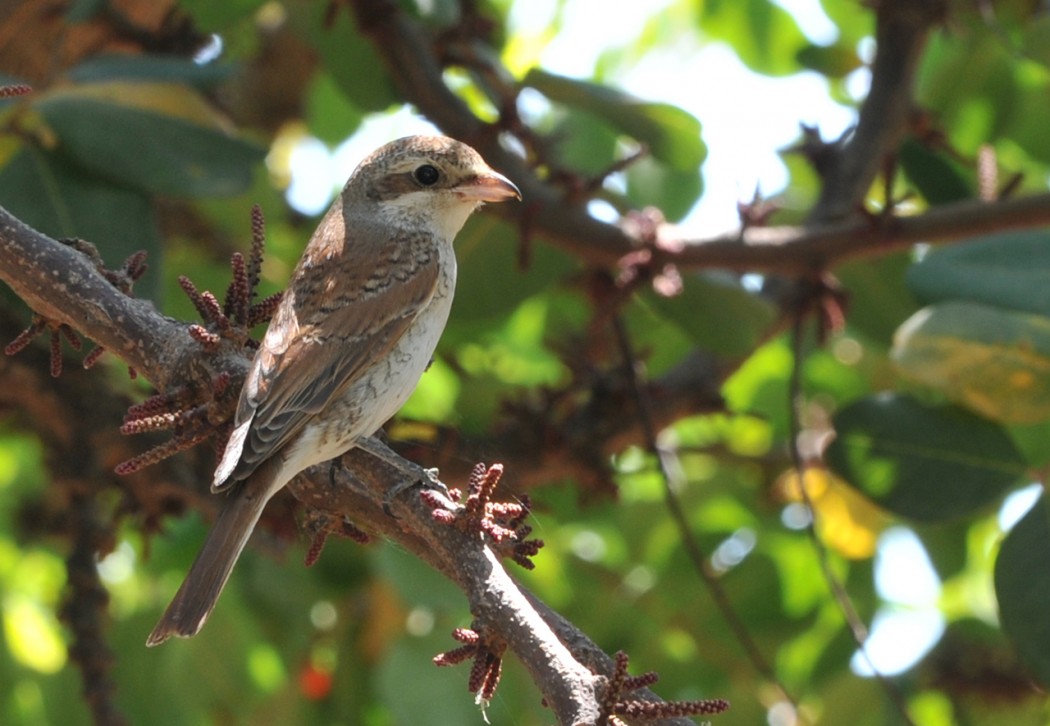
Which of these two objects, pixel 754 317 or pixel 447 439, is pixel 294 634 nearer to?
pixel 447 439

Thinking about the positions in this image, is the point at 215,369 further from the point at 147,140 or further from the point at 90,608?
the point at 90,608

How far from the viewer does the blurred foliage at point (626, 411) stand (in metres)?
3.42

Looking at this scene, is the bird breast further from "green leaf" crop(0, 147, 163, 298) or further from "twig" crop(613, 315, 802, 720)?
"twig" crop(613, 315, 802, 720)

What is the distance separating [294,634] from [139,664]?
0.54 metres

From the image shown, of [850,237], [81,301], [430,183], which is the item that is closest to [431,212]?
[430,183]

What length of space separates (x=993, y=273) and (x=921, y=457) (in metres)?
0.55

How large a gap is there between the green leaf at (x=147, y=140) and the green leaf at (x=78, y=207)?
4 cm

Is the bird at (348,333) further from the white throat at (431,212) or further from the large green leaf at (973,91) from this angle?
the large green leaf at (973,91)

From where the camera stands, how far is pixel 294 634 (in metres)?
4.33

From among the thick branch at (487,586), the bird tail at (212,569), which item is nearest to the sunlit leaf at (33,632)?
the bird tail at (212,569)

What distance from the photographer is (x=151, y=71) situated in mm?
3639

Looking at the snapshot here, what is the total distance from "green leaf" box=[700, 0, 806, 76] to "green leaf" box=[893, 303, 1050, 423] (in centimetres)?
190

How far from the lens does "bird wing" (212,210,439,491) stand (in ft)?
7.77

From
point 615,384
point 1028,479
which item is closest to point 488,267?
point 615,384
